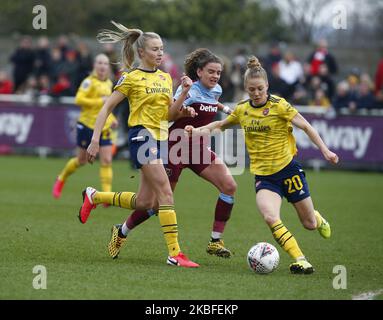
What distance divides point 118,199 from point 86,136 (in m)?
4.74

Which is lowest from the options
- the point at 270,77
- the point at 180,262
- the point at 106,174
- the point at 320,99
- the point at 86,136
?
the point at 180,262

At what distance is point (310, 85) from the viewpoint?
2164 centimetres

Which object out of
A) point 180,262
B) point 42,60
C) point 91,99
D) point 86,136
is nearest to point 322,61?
point 42,60

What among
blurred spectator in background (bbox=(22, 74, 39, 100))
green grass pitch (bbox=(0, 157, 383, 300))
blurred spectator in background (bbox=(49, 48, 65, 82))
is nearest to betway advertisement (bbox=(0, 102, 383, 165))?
blurred spectator in background (bbox=(22, 74, 39, 100))

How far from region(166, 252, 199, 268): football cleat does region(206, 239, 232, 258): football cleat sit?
2.72 ft

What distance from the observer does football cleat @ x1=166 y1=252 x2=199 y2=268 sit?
314 inches

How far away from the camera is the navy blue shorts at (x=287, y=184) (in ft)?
26.8

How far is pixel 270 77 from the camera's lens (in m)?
20.7

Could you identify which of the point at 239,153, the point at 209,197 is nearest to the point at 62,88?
the point at 239,153

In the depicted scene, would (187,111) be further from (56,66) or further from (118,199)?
(56,66)

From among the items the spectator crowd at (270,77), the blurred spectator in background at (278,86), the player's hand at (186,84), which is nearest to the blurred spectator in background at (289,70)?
the spectator crowd at (270,77)

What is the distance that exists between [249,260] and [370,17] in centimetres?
2482

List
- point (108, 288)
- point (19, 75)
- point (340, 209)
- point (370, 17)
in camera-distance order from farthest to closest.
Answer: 1. point (370, 17)
2. point (19, 75)
3. point (340, 209)
4. point (108, 288)

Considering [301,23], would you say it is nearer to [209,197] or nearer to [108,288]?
[209,197]
